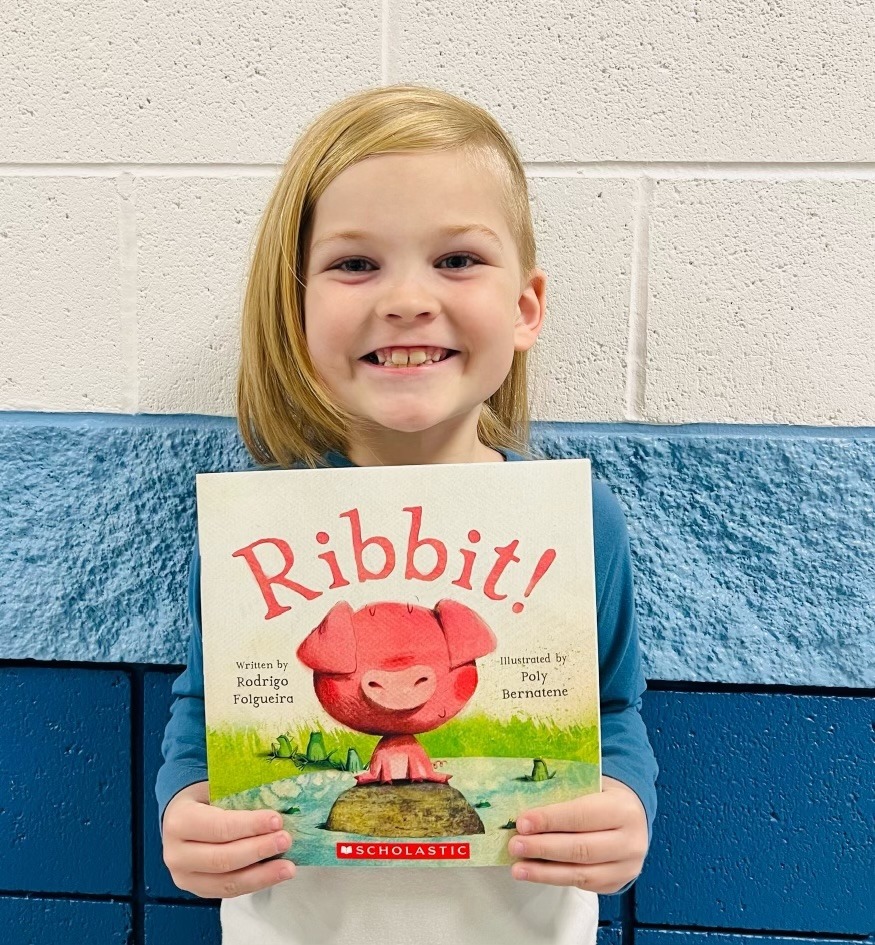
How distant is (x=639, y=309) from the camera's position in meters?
0.89

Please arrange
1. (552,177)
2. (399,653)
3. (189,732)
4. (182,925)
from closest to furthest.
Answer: (399,653)
(189,732)
(552,177)
(182,925)

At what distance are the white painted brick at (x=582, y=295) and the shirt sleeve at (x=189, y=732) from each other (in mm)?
437

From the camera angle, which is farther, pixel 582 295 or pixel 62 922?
pixel 62 922

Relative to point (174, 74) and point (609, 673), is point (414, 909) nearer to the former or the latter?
point (609, 673)

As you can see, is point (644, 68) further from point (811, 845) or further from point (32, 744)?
point (32, 744)

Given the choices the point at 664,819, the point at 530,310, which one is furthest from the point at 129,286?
the point at 664,819

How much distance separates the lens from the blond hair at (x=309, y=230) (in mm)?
705

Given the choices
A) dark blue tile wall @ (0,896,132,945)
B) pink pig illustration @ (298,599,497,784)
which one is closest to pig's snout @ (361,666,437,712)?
pink pig illustration @ (298,599,497,784)

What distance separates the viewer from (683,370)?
2.93 feet

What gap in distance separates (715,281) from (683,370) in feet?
0.34

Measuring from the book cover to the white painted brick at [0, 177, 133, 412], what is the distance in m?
0.36

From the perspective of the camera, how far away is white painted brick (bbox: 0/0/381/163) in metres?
0.87

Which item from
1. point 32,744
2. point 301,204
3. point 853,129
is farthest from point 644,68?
point 32,744

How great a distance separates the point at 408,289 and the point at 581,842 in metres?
0.49
